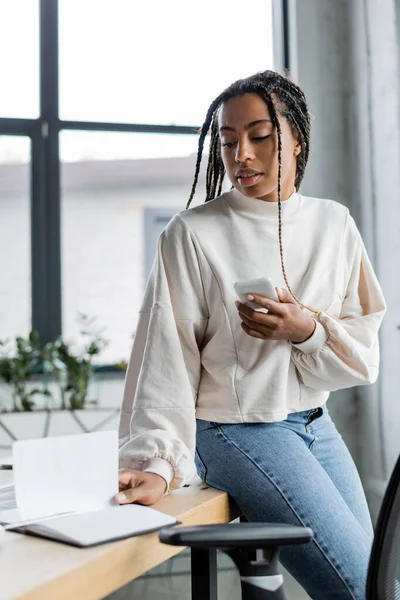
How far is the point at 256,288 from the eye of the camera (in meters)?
1.29

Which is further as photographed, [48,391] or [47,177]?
[47,177]

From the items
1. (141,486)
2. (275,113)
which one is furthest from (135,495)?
(275,113)

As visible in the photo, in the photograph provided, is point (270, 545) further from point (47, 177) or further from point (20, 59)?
point (20, 59)

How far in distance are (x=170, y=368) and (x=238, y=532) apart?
1.73 feet

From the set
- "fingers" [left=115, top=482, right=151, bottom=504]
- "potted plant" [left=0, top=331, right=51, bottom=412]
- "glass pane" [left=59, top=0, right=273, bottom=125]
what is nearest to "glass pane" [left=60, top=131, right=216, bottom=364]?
"glass pane" [left=59, top=0, right=273, bottom=125]

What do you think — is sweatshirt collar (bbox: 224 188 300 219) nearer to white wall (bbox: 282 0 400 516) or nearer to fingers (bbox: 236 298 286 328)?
fingers (bbox: 236 298 286 328)

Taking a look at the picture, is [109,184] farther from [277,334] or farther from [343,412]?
[277,334]

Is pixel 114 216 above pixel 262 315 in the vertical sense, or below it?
above

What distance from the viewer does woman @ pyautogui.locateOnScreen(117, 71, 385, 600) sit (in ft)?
4.13

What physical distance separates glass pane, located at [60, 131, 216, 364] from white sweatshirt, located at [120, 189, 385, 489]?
2.17 meters

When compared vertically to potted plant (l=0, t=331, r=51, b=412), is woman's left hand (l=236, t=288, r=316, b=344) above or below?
above

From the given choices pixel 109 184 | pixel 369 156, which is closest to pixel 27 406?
pixel 109 184

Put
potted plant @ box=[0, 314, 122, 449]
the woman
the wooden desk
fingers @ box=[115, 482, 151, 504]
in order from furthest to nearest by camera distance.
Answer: potted plant @ box=[0, 314, 122, 449], the woman, fingers @ box=[115, 482, 151, 504], the wooden desk

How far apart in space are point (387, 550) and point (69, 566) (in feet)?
1.25
